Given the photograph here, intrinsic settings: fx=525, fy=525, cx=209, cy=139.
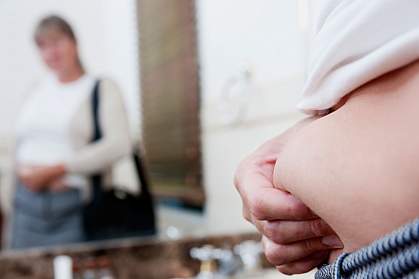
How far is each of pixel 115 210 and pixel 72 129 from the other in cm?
19

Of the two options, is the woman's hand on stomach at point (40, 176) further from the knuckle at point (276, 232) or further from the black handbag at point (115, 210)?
the knuckle at point (276, 232)

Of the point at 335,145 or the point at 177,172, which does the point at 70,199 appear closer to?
the point at 177,172

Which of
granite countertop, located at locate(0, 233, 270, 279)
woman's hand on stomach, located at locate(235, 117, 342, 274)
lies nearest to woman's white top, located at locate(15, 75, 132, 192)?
granite countertop, located at locate(0, 233, 270, 279)

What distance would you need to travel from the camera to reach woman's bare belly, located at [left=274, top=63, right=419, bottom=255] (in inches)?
10.4

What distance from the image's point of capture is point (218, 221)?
3.82ft

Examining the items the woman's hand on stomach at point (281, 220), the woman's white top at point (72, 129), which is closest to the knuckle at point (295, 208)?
the woman's hand on stomach at point (281, 220)

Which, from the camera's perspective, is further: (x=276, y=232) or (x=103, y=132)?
(x=103, y=132)

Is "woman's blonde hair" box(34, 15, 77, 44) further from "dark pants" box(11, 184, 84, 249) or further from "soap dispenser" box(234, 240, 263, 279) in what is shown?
"soap dispenser" box(234, 240, 263, 279)

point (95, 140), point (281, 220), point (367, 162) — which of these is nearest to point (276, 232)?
point (281, 220)

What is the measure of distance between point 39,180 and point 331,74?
0.82 m

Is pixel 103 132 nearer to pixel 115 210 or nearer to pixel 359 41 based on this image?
pixel 115 210

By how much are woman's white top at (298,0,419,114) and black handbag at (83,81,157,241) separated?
0.79 m

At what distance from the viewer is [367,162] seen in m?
0.28

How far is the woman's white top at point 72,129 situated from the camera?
3.32ft
